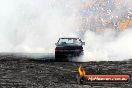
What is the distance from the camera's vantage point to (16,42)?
310ft

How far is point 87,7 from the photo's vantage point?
13000 centimetres

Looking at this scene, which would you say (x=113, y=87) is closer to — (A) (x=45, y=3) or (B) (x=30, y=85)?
(B) (x=30, y=85)

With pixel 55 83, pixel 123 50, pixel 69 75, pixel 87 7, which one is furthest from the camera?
pixel 87 7

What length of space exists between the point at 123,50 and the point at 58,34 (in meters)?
52.1

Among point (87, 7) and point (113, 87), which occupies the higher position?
point (87, 7)

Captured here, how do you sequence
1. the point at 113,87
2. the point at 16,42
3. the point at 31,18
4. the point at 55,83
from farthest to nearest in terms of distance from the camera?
the point at 31,18 < the point at 16,42 < the point at 55,83 < the point at 113,87

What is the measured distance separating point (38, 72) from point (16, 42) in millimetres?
71736

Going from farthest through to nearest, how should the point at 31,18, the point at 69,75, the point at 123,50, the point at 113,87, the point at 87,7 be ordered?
the point at 87,7, the point at 31,18, the point at 123,50, the point at 69,75, the point at 113,87

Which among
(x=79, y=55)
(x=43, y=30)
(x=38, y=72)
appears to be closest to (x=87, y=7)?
(x=43, y=30)

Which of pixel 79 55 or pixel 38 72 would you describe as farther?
pixel 79 55

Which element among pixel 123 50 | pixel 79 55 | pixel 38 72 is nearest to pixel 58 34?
pixel 123 50

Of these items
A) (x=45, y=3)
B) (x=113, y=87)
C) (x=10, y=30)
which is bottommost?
(x=113, y=87)

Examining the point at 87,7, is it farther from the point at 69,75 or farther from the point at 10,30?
the point at 69,75

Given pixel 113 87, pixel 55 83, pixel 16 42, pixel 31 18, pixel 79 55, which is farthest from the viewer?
pixel 31 18
